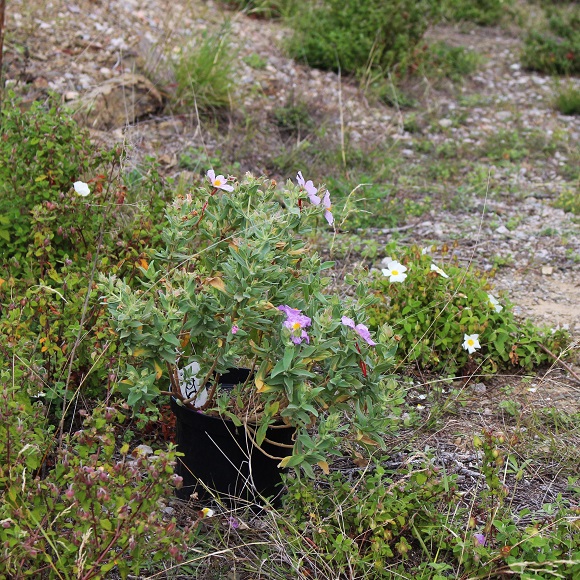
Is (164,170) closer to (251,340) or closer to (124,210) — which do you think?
(124,210)

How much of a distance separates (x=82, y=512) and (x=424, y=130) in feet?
16.7

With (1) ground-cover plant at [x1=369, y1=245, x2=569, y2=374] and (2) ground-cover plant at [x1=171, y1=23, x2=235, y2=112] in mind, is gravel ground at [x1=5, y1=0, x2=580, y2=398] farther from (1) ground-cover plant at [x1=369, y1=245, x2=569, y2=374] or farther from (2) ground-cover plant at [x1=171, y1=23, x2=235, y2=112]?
(1) ground-cover plant at [x1=369, y1=245, x2=569, y2=374]

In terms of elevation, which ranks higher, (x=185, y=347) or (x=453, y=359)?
(x=185, y=347)

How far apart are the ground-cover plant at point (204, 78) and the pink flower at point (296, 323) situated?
3.38m

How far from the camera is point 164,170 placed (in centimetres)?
496

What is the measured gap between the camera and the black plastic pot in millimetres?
2549

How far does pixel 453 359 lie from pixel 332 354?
1.22 m

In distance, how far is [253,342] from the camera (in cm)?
241

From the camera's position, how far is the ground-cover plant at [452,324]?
3.49 metres

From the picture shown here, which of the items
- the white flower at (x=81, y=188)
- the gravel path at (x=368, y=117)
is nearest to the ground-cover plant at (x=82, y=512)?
the white flower at (x=81, y=188)

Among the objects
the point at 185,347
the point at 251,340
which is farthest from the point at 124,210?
the point at 251,340

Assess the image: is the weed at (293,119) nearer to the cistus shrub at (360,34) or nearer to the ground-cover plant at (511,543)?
the cistus shrub at (360,34)

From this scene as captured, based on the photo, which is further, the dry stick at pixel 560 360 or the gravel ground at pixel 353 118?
the gravel ground at pixel 353 118

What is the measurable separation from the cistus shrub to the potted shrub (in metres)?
4.62
